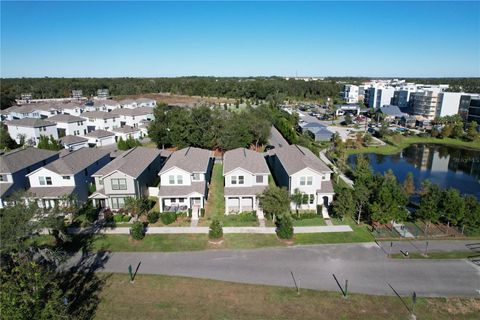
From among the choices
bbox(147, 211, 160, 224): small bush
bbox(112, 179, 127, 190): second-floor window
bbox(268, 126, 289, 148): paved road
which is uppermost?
bbox(112, 179, 127, 190): second-floor window

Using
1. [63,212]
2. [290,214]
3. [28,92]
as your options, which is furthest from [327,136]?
[28,92]

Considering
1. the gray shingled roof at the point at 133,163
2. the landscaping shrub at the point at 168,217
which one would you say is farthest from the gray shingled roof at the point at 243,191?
the gray shingled roof at the point at 133,163

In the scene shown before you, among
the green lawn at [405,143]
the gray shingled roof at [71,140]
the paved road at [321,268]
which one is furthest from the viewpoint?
the green lawn at [405,143]

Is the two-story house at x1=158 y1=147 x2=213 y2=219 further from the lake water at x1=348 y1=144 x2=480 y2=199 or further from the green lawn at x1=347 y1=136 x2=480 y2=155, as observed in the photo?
the green lawn at x1=347 y1=136 x2=480 y2=155

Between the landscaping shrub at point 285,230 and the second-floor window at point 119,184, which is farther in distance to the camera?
the second-floor window at point 119,184

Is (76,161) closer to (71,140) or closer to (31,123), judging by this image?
(71,140)

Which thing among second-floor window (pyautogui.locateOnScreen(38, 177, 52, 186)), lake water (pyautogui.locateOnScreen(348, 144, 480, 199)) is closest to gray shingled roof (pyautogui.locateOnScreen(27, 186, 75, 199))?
second-floor window (pyautogui.locateOnScreen(38, 177, 52, 186))

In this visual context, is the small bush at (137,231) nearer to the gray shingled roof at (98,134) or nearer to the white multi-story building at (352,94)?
the gray shingled roof at (98,134)
